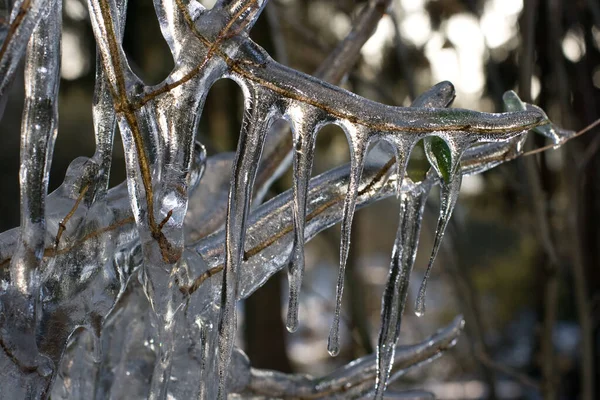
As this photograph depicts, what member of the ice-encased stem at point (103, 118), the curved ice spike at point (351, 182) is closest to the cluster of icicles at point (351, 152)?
the curved ice spike at point (351, 182)

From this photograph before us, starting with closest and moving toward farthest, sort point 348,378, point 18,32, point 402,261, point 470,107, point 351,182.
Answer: point 18,32 < point 351,182 < point 402,261 < point 348,378 < point 470,107

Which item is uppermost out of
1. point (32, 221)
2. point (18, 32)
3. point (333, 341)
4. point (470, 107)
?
point (470, 107)

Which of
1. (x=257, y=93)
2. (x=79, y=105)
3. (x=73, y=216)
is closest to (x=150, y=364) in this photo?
(x=73, y=216)

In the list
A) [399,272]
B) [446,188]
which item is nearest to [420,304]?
[399,272]

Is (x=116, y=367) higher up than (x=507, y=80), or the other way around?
(x=507, y=80)

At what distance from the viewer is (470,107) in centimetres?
264

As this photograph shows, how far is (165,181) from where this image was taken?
720 mm

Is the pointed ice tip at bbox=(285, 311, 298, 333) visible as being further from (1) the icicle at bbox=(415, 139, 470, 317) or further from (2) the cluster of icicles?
(1) the icicle at bbox=(415, 139, 470, 317)

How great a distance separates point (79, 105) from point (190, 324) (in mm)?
2769

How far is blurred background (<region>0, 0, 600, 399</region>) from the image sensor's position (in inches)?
74.9

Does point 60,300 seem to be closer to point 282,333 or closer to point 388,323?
point 388,323

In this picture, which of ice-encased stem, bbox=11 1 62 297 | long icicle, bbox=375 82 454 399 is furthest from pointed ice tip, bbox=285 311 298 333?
ice-encased stem, bbox=11 1 62 297

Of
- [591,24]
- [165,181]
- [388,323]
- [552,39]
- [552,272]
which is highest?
[591,24]

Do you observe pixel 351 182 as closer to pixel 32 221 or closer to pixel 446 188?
pixel 446 188
